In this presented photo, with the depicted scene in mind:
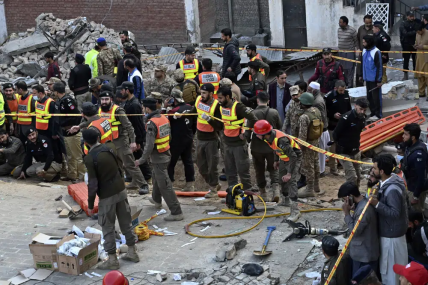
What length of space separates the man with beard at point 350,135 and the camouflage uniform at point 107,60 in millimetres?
6217

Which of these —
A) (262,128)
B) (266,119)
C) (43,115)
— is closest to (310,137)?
(266,119)

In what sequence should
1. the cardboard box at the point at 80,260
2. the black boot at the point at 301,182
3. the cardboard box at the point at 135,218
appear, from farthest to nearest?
1. the black boot at the point at 301,182
2. the cardboard box at the point at 135,218
3. the cardboard box at the point at 80,260

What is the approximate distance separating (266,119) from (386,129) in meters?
3.04

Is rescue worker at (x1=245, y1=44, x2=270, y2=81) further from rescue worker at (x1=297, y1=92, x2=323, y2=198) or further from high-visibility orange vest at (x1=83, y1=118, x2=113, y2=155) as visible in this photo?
high-visibility orange vest at (x1=83, y1=118, x2=113, y2=155)

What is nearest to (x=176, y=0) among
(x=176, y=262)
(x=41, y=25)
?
(x=41, y=25)

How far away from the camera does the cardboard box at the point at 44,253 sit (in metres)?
8.97

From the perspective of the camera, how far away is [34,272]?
906 cm

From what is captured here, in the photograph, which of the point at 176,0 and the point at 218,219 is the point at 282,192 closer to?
the point at 218,219

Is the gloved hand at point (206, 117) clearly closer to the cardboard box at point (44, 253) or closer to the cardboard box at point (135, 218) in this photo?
the cardboard box at point (135, 218)

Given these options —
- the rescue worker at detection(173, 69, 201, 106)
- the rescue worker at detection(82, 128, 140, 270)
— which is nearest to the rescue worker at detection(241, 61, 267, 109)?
the rescue worker at detection(173, 69, 201, 106)

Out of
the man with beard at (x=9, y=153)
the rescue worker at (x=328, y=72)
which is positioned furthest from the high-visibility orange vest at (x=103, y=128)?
the rescue worker at (x=328, y=72)

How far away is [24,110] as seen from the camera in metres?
13.3

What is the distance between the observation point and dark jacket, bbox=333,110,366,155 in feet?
36.6

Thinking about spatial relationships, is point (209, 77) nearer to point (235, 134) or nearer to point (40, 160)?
point (235, 134)
